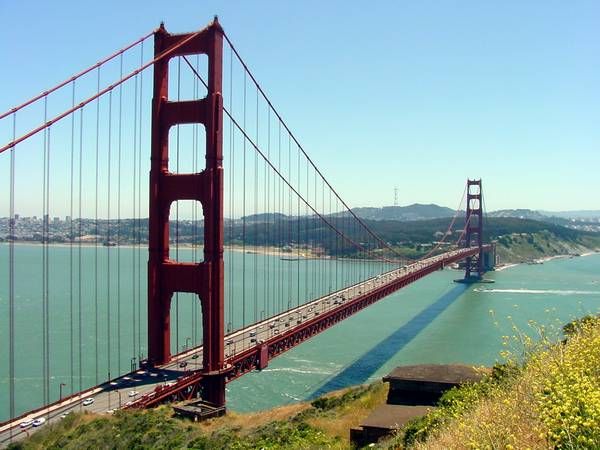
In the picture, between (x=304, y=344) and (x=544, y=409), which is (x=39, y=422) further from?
(x=304, y=344)

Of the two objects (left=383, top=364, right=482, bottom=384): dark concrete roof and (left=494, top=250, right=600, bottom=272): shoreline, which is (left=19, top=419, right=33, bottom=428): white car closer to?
(left=383, top=364, right=482, bottom=384): dark concrete roof

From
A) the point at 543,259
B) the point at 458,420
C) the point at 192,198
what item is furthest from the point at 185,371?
the point at 543,259

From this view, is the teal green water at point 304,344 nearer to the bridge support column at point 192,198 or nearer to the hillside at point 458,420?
the hillside at point 458,420

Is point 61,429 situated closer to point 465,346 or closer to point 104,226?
point 465,346

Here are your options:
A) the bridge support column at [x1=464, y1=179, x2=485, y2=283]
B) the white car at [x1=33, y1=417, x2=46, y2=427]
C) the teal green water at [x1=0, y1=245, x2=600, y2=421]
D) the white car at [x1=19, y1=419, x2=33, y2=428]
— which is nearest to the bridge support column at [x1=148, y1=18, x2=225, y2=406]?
the teal green water at [x1=0, y1=245, x2=600, y2=421]

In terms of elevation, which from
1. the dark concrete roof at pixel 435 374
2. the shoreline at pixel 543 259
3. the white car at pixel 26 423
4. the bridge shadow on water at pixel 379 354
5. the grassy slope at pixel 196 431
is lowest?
the bridge shadow on water at pixel 379 354

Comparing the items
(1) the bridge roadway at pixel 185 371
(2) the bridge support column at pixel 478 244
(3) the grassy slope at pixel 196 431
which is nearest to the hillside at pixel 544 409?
(3) the grassy slope at pixel 196 431
